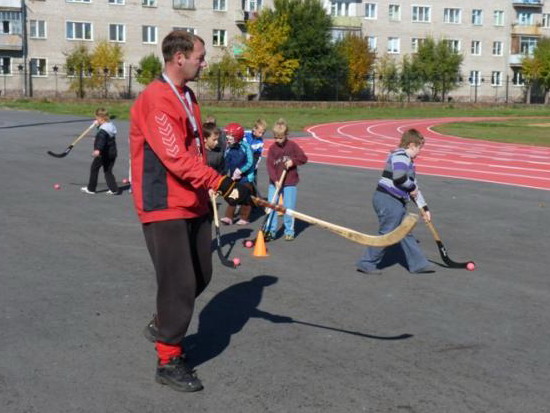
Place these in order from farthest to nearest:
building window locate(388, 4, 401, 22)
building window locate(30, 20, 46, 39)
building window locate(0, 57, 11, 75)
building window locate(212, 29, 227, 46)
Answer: building window locate(388, 4, 401, 22), building window locate(212, 29, 227, 46), building window locate(30, 20, 46, 39), building window locate(0, 57, 11, 75)

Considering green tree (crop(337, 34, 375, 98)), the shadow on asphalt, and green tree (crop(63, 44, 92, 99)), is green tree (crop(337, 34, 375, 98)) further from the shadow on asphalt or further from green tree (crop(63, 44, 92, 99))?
the shadow on asphalt

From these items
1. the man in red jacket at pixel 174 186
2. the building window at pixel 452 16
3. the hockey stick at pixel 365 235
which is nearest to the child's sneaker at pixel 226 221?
the hockey stick at pixel 365 235

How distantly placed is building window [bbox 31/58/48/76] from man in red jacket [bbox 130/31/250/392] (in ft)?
199

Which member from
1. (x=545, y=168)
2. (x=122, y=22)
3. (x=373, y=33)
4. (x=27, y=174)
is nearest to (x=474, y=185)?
(x=545, y=168)

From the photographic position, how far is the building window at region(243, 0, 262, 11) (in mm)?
70438

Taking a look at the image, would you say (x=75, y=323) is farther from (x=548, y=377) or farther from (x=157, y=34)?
(x=157, y=34)

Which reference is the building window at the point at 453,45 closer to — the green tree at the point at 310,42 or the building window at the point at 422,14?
the building window at the point at 422,14

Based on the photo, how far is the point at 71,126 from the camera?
3072 centimetres

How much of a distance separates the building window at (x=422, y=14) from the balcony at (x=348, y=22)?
6.33 m

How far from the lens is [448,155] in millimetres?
22734

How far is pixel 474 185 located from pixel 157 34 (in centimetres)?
5453

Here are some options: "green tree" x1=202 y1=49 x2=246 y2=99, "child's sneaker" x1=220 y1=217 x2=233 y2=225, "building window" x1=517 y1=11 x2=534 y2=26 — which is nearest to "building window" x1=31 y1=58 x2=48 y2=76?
"green tree" x1=202 y1=49 x2=246 y2=99

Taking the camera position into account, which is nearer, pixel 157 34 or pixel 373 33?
pixel 157 34

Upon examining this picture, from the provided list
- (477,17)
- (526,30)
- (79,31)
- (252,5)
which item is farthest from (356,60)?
(526,30)
